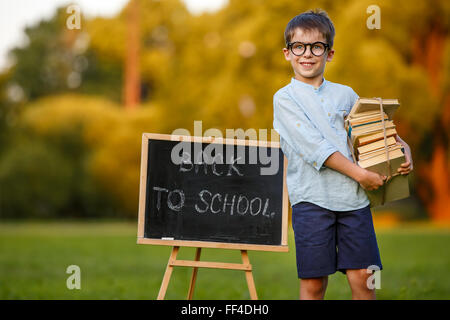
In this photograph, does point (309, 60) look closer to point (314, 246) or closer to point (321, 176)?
point (321, 176)

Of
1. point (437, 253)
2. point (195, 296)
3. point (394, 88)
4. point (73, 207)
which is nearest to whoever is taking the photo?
point (195, 296)

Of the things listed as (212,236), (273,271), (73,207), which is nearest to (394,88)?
(273,271)

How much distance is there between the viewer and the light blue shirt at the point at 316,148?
3.45 m

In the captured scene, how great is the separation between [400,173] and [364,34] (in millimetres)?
13112

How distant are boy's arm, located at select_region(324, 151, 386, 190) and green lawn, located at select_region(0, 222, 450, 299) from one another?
239 cm

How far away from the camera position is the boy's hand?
337 cm

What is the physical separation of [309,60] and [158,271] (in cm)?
614

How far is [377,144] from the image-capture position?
3.51m

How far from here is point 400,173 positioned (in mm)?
3533

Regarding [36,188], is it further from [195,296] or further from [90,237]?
[195,296]

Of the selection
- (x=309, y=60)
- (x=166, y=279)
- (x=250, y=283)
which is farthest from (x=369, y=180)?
(x=166, y=279)

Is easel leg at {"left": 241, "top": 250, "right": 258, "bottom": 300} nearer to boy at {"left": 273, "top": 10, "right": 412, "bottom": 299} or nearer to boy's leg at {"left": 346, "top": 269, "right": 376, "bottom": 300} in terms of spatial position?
Result: boy at {"left": 273, "top": 10, "right": 412, "bottom": 299}
